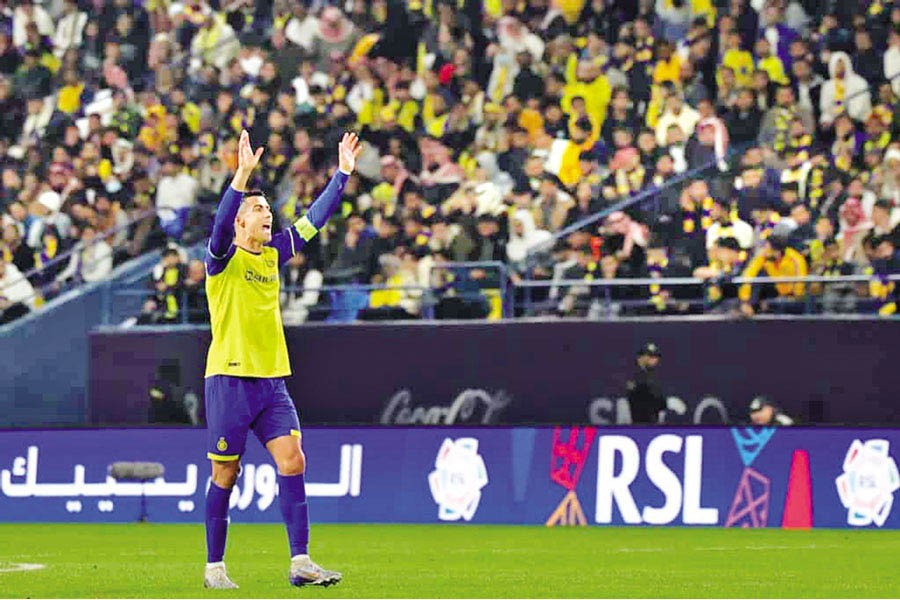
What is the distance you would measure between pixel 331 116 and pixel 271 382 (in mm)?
13263

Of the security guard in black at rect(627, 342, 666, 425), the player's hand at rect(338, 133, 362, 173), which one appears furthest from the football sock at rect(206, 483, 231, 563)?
the security guard in black at rect(627, 342, 666, 425)

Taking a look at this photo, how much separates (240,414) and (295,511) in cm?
62

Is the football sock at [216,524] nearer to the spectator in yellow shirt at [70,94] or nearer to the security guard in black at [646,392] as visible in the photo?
the security guard in black at [646,392]

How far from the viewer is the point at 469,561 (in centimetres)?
1399

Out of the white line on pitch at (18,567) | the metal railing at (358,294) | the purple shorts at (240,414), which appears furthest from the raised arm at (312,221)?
the metal railing at (358,294)

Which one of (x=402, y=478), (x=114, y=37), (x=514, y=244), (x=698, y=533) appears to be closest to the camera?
(x=698, y=533)

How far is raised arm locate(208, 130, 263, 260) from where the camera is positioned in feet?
35.8

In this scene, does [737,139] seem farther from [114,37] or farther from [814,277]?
[114,37]

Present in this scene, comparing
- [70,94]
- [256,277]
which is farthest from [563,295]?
[256,277]

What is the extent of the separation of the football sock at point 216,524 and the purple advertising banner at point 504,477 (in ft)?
25.4

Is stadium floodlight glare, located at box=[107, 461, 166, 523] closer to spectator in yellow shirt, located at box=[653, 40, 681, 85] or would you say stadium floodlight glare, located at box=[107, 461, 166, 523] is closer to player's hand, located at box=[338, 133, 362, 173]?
spectator in yellow shirt, located at box=[653, 40, 681, 85]

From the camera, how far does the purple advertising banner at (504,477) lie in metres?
18.2

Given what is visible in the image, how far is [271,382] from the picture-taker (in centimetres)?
1159

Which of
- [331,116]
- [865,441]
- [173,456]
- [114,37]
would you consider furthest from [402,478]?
[114,37]
